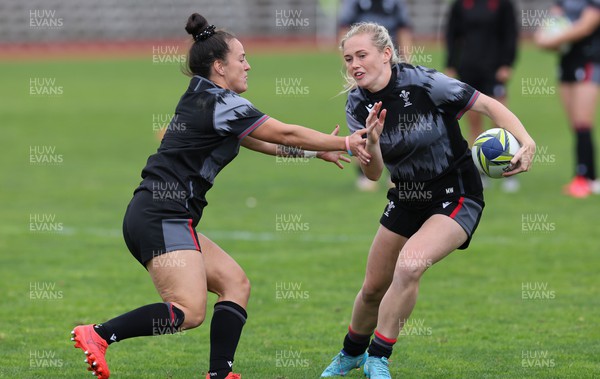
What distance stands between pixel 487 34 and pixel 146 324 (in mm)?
9397

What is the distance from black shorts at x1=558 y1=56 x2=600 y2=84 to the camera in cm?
1294

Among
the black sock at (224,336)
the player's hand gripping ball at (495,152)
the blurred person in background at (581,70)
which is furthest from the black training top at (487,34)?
→ the black sock at (224,336)

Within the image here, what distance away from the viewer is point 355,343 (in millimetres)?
6438

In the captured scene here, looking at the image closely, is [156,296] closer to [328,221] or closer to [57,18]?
[328,221]

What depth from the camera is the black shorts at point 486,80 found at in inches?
543

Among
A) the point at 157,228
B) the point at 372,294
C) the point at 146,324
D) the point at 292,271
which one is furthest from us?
the point at 292,271

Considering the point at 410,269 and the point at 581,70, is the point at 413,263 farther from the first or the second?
the point at 581,70

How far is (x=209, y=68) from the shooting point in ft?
19.4

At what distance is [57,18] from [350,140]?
39993 mm

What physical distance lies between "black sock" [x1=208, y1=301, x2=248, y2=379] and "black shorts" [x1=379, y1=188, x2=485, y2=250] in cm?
108

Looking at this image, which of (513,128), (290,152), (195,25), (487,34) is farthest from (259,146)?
(487,34)

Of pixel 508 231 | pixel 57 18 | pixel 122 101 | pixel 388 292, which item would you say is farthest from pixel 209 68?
pixel 57 18

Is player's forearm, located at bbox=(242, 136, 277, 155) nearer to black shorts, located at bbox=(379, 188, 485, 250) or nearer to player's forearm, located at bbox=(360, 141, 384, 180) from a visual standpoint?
player's forearm, located at bbox=(360, 141, 384, 180)

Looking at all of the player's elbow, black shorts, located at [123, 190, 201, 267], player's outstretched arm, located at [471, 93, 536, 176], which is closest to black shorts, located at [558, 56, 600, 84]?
player's outstretched arm, located at [471, 93, 536, 176]
